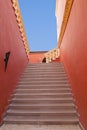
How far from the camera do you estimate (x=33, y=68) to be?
6.97 metres

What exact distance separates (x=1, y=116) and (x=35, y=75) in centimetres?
254

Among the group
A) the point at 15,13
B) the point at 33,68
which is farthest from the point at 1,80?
the point at 33,68

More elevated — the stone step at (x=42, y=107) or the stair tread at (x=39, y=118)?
the stone step at (x=42, y=107)

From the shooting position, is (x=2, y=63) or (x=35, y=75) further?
(x=35, y=75)

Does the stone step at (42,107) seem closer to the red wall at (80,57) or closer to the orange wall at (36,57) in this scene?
the red wall at (80,57)

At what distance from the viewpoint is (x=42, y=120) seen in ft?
12.5

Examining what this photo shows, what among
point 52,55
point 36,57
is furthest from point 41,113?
point 36,57

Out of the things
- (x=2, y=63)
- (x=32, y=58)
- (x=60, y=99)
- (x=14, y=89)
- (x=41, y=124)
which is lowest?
(x=41, y=124)

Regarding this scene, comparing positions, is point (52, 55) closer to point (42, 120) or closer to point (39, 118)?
point (39, 118)

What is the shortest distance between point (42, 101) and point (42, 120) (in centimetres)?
78

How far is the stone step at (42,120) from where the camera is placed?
3.75m

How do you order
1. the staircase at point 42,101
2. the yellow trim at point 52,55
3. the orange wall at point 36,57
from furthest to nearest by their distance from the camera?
1. the orange wall at point 36,57
2. the yellow trim at point 52,55
3. the staircase at point 42,101

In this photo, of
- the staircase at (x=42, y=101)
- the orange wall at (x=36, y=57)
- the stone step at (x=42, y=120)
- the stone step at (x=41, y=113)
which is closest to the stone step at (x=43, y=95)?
the staircase at (x=42, y=101)

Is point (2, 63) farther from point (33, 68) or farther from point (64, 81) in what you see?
point (33, 68)
